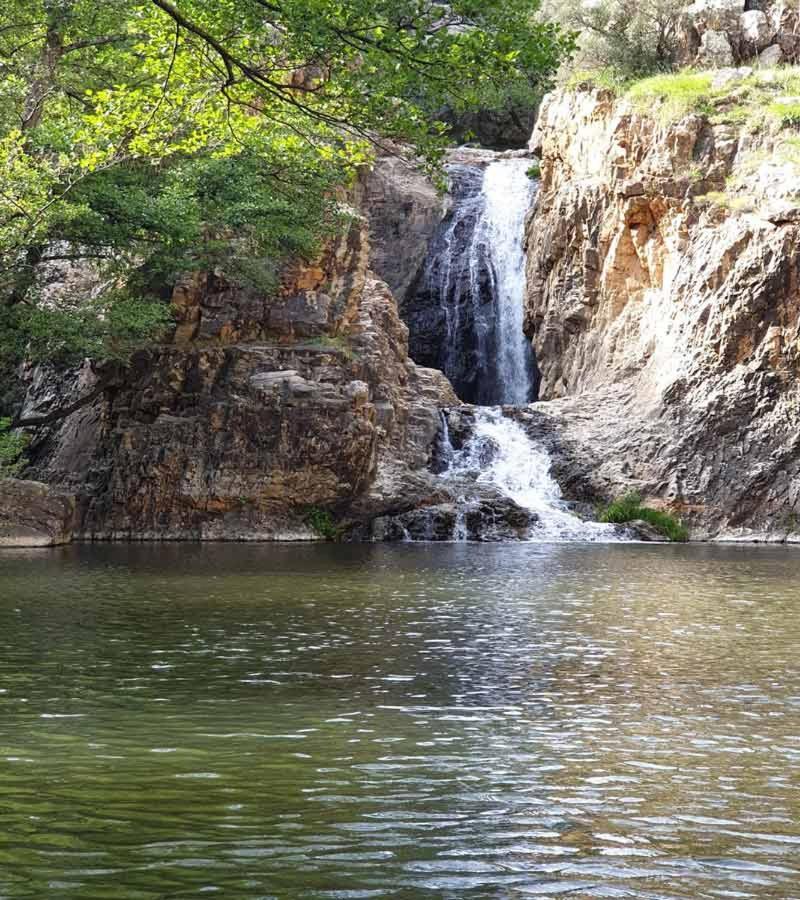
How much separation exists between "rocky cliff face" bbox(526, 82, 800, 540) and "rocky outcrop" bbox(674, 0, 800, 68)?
195 inches

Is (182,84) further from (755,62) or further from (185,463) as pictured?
(755,62)

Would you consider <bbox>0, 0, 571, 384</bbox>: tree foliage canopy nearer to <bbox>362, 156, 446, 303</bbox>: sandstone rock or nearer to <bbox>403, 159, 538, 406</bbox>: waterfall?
<bbox>362, 156, 446, 303</bbox>: sandstone rock

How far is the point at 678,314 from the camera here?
39.1m

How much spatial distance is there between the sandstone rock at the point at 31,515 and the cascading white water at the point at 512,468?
11.1m

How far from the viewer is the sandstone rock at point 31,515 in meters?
29.6

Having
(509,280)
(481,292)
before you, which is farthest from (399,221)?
(509,280)

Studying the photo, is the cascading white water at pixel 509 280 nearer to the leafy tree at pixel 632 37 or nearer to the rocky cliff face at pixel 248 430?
the leafy tree at pixel 632 37

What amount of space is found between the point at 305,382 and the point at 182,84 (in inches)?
583

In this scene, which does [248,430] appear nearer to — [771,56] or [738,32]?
[771,56]

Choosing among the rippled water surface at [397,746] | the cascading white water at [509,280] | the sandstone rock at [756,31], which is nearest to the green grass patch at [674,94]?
the sandstone rock at [756,31]

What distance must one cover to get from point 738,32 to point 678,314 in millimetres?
13104

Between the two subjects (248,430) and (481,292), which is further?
(481,292)

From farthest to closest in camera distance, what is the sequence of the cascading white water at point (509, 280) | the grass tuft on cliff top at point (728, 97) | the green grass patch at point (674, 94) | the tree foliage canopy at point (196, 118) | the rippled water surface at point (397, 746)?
1. the cascading white water at point (509, 280)
2. the green grass patch at point (674, 94)
3. the grass tuft on cliff top at point (728, 97)
4. the tree foliage canopy at point (196, 118)
5. the rippled water surface at point (397, 746)

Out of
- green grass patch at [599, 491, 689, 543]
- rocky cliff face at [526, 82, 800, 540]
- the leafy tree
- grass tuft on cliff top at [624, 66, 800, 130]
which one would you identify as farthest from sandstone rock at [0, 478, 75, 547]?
the leafy tree
